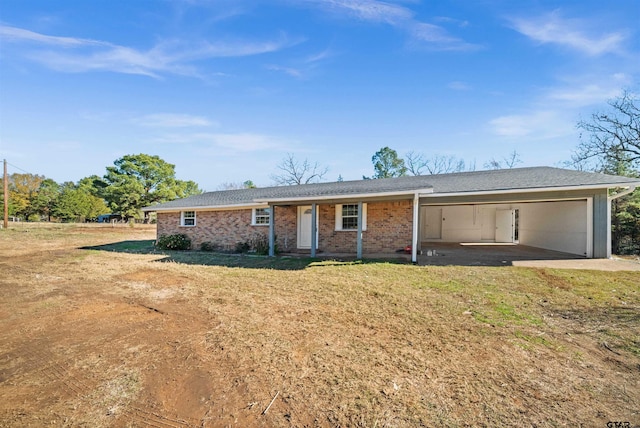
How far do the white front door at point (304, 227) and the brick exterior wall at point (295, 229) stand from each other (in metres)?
0.23

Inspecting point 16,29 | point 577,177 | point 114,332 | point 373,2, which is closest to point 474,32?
point 373,2

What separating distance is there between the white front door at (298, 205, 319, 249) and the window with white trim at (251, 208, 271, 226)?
1588mm

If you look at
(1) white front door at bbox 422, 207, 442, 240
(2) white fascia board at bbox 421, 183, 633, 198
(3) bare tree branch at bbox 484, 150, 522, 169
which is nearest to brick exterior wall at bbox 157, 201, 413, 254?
(2) white fascia board at bbox 421, 183, 633, 198

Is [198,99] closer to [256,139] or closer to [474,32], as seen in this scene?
[256,139]

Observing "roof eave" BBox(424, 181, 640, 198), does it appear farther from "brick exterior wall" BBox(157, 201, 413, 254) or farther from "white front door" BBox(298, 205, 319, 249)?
"white front door" BBox(298, 205, 319, 249)

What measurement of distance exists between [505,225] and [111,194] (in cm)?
→ 4225

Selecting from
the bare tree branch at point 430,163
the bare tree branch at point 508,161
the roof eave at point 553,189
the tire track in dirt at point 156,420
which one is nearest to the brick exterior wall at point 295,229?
the roof eave at point 553,189

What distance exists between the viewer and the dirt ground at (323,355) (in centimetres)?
254

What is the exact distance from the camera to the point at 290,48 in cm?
1117

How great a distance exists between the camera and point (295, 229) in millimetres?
13695

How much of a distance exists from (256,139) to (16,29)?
12526mm

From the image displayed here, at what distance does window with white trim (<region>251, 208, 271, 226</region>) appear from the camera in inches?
553

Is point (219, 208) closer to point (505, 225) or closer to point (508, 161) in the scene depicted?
point (505, 225)

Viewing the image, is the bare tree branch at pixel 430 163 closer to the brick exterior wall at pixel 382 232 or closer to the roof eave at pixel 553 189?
the brick exterior wall at pixel 382 232
